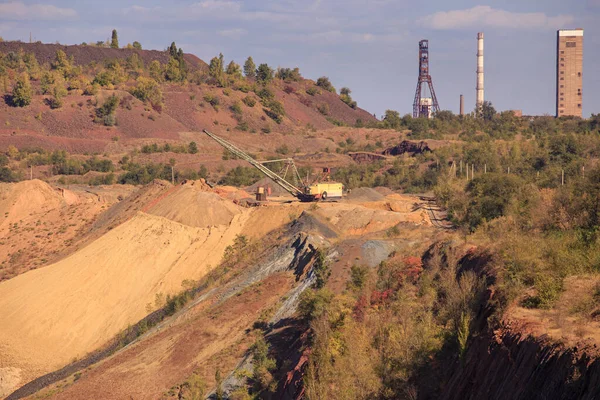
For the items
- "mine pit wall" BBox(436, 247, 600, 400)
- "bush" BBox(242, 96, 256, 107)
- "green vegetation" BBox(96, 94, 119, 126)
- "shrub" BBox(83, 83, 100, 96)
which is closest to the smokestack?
"bush" BBox(242, 96, 256, 107)

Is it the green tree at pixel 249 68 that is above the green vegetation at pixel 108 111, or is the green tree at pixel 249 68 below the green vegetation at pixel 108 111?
above

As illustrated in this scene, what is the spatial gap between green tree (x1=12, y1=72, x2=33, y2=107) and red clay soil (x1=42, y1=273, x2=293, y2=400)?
2705 inches

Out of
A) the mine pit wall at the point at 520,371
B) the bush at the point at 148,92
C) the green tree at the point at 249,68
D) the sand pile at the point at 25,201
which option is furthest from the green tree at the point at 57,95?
the mine pit wall at the point at 520,371

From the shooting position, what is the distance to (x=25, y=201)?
182 feet

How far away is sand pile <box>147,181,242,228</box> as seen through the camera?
1767 inches

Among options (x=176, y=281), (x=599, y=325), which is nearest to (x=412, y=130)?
(x=176, y=281)

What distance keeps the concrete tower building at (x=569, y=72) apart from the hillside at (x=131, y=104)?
79.8 ft

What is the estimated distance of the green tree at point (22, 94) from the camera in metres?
94.8

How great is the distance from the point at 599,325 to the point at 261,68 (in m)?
109

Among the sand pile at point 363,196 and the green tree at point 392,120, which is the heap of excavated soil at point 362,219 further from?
the green tree at point 392,120

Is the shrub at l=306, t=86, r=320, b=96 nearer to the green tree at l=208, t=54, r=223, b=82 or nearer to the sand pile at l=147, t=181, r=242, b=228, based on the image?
the green tree at l=208, t=54, r=223, b=82

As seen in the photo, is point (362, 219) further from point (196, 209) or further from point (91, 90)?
point (91, 90)

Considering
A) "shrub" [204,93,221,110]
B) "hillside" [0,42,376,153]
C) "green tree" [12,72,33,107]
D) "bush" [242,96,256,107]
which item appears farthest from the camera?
"bush" [242,96,256,107]

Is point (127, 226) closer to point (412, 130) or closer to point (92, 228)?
point (92, 228)
